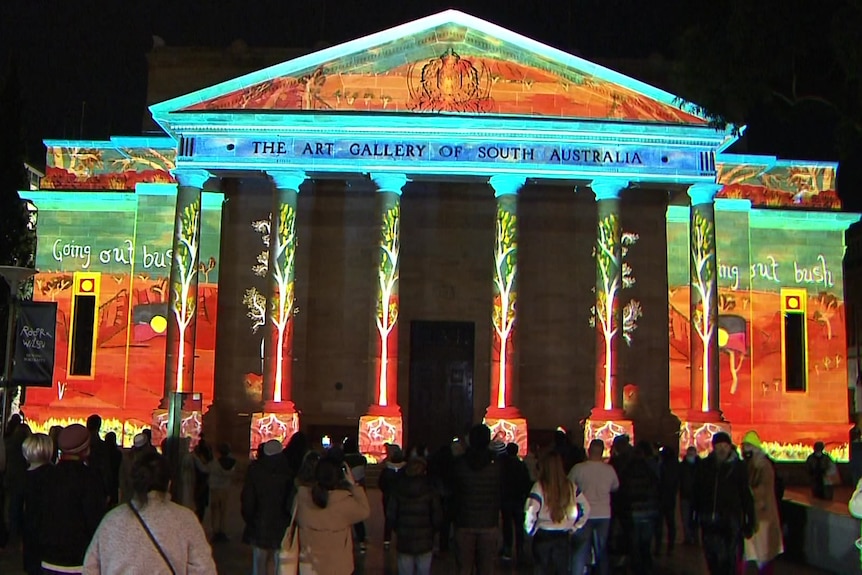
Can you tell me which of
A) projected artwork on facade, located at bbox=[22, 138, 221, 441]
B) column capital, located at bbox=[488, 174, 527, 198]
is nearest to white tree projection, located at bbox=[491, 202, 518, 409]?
column capital, located at bbox=[488, 174, 527, 198]

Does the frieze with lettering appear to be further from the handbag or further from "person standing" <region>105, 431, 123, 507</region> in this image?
the handbag

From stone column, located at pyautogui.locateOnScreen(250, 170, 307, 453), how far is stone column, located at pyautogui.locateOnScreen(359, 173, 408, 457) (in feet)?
6.98

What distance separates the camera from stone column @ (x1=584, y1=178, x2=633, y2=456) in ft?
85.7

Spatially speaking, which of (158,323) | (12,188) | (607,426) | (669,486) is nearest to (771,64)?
(669,486)

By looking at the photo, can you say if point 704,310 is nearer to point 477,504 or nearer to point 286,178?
point 286,178

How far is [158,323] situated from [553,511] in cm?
2169

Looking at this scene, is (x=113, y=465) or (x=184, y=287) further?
(x=184, y=287)

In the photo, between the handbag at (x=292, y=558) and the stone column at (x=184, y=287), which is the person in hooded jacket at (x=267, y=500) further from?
the stone column at (x=184, y=287)

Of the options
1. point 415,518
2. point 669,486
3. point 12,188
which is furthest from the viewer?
point 12,188

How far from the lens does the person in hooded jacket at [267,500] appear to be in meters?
9.80

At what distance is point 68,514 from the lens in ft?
23.3

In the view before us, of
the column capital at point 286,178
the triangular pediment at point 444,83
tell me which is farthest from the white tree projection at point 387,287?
the triangular pediment at point 444,83

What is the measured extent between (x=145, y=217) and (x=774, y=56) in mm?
20140

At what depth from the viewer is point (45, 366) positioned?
664 inches
